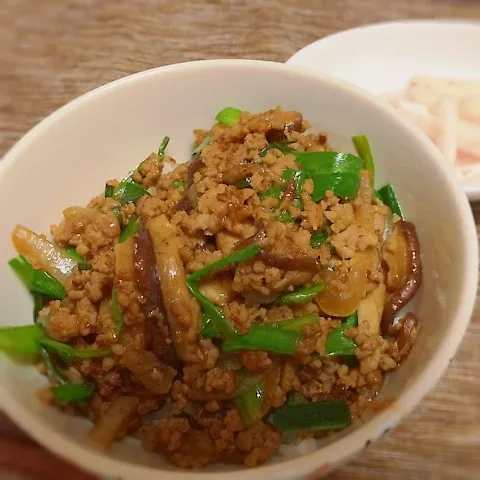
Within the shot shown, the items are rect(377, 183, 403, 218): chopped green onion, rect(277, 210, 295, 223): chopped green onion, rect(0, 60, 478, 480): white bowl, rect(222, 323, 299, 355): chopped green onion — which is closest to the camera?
rect(0, 60, 478, 480): white bowl

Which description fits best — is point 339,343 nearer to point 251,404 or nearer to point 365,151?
point 251,404

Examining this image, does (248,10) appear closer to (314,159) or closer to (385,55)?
(385,55)

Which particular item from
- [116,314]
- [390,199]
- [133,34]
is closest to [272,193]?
[390,199]

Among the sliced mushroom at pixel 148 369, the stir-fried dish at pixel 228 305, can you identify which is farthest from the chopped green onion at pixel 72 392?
the sliced mushroom at pixel 148 369

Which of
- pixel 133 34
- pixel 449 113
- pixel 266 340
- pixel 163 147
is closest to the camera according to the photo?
pixel 266 340

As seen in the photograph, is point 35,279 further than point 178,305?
Yes

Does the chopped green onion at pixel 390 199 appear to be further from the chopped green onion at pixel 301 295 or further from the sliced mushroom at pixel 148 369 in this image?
the sliced mushroom at pixel 148 369

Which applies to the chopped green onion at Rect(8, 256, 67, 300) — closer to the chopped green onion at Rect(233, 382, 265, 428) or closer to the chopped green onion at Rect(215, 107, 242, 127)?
the chopped green onion at Rect(233, 382, 265, 428)

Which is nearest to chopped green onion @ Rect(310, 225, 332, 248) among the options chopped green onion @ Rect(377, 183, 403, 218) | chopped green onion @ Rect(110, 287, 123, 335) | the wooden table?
chopped green onion @ Rect(377, 183, 403, 218)
